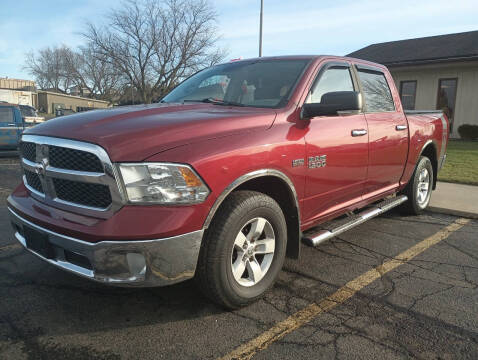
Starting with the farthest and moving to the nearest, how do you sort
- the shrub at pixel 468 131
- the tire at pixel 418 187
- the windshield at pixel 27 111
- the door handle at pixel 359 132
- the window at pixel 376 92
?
the shrub at pixel 468 131, the windshield at pixel 27 111, the tire at pixel 418 187, the window at pixel 376 92, the door handle at pixel 359 132

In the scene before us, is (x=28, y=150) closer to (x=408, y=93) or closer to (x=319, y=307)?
(x=319, y=307)

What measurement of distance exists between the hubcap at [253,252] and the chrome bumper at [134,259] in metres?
0.42

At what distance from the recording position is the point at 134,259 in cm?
219

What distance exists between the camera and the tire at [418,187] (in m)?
5.07

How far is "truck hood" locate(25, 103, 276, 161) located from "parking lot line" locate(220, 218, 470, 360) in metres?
1.30

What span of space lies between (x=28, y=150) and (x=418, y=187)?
470 centimetres

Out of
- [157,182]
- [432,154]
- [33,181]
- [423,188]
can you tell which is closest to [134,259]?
[157,182]

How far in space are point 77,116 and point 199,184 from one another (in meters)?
1.18

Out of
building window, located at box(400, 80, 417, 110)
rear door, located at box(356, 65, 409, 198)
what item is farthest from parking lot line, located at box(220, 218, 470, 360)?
building window, located at box(400, 80, 417, 110)

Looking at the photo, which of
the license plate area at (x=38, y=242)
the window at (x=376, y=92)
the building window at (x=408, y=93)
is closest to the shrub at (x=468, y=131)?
the building window at (x=408, y=93)

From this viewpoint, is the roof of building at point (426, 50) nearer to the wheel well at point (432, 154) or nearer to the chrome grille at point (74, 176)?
the wheel well at point (432, 154)

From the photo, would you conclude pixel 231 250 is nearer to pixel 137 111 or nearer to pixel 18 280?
pixel 137 111

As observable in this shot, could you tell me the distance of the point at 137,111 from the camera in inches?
112

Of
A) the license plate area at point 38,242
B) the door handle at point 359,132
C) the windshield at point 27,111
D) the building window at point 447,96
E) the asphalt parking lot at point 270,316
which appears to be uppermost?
the building window at point 447,96
